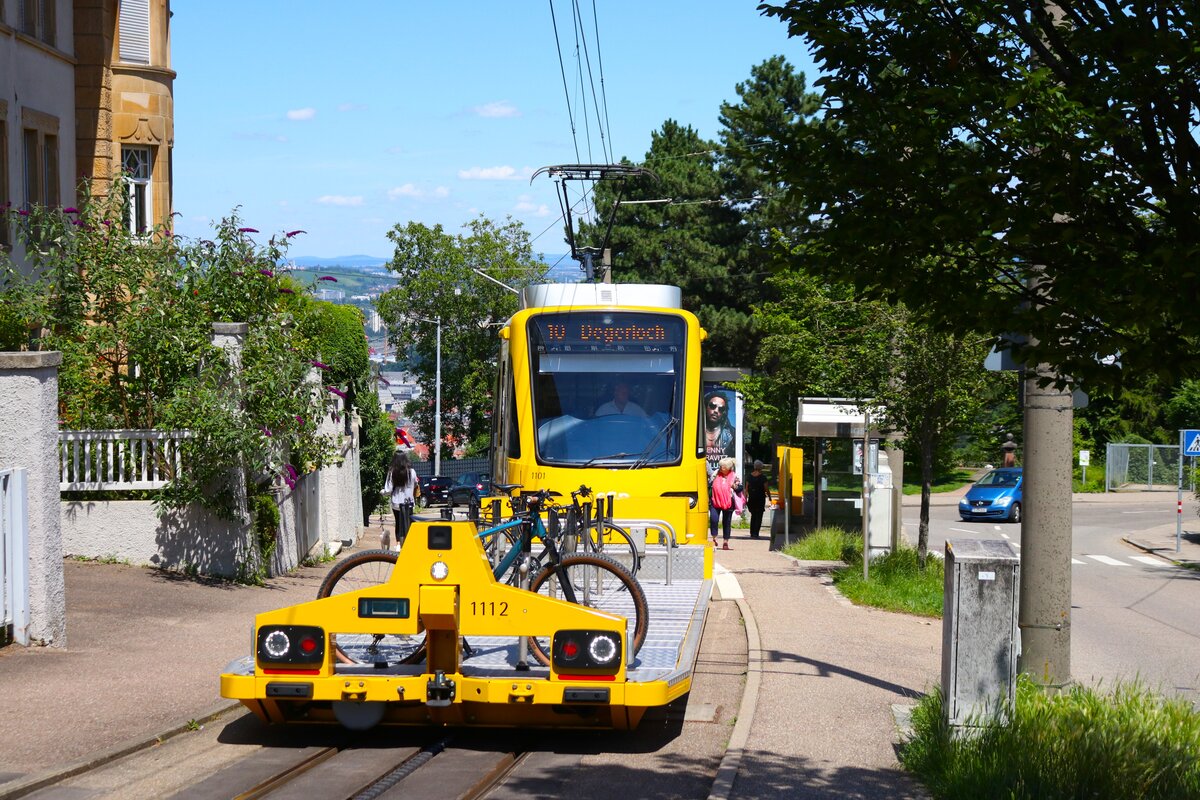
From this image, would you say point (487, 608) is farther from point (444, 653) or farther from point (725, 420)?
point (725, 420)

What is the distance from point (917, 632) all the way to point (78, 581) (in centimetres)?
868

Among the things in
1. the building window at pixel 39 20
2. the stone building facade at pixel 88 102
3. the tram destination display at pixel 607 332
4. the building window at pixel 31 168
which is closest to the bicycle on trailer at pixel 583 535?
the tram destination display at pixel 607 332

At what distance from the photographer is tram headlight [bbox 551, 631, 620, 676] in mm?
8469

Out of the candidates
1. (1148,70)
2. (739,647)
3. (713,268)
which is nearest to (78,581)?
(739,647)

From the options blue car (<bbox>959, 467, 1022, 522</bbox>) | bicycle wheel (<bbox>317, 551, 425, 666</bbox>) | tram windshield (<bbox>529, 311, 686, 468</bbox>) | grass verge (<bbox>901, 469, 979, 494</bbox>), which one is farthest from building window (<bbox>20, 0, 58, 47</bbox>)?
grass verge (<bbox>901, 469, 979, 494</bbox>)

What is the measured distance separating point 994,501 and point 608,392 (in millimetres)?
29188

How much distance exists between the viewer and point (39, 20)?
72.9 feet

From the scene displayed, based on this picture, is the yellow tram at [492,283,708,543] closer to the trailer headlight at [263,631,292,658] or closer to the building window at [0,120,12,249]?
the trailer headlight at [263,631,292,658]

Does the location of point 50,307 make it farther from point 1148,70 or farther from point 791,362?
point 791,362

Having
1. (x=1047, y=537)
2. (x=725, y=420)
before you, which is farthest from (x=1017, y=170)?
(x=725, y=420)

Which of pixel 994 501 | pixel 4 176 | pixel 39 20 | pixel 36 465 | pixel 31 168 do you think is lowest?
pixel 994 501

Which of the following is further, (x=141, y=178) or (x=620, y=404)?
(x=141, y=178)

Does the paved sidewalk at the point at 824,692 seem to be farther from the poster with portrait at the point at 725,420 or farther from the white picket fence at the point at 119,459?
the poster with portrait at the point at 725,420

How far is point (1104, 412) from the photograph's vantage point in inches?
2473
